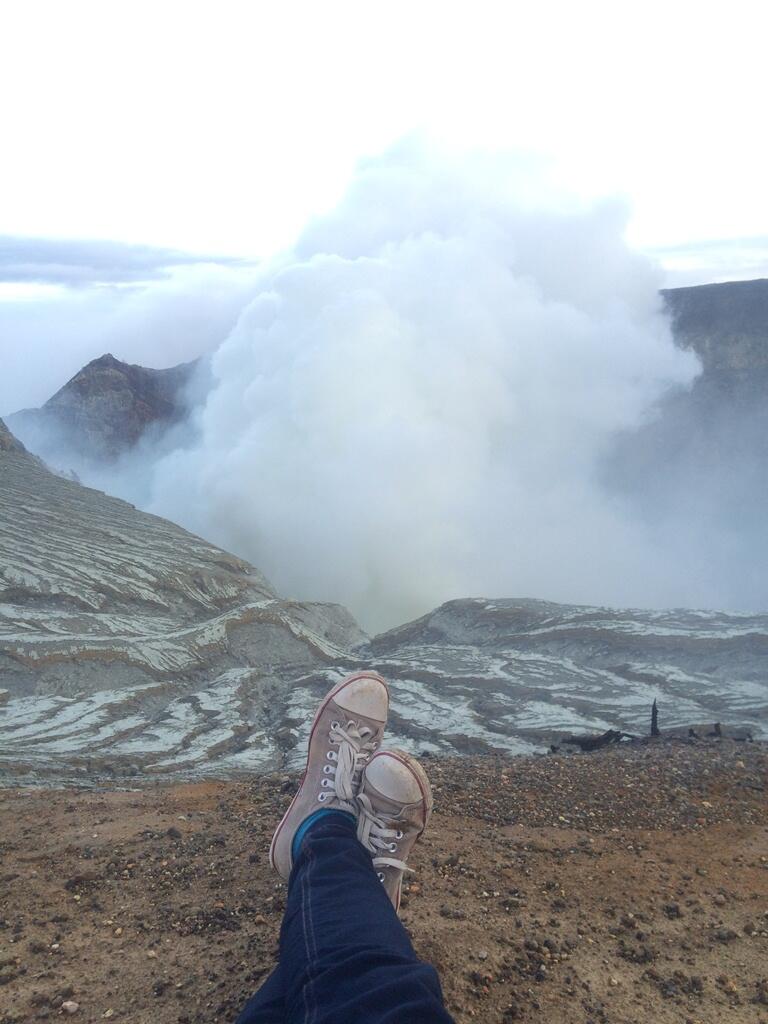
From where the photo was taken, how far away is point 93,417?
161ft

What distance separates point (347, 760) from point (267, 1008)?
Answer: 68.3 inches

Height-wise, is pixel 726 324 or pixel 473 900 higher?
pixel 726 324

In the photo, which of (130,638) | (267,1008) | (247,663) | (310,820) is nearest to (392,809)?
(310,820)

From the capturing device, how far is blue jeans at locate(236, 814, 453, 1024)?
7.55ft

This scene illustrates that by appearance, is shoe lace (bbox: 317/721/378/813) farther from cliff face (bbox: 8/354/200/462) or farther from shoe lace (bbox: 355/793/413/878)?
cliff face (bbox: 8/354/200/462)

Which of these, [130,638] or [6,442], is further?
[6,442]

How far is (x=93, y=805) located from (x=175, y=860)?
1.58m

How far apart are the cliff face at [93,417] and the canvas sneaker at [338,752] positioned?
4788 cm

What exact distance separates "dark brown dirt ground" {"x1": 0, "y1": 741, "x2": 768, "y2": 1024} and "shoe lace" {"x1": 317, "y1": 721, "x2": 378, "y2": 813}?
1.96 feet

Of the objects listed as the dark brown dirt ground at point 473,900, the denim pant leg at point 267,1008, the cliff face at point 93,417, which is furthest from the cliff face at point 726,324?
the denim pant leg at point 267,1008

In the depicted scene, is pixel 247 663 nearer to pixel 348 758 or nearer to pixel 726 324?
pixel 348 758

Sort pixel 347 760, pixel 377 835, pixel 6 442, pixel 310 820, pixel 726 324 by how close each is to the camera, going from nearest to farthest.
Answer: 1. pixel 377 835
2. pixel 310 820
3. pixel 347 760
4. pixel 6 442
5. pixel 726 324

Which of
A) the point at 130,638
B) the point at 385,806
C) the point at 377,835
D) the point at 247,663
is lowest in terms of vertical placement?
the point at 247,663

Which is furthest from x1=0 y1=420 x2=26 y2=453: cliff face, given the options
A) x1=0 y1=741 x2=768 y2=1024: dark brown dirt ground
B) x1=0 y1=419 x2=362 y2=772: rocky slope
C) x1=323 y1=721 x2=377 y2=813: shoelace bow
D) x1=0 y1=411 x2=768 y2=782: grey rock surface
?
x1=323 y1=721 x2=377 y2=813: shoelace bow
